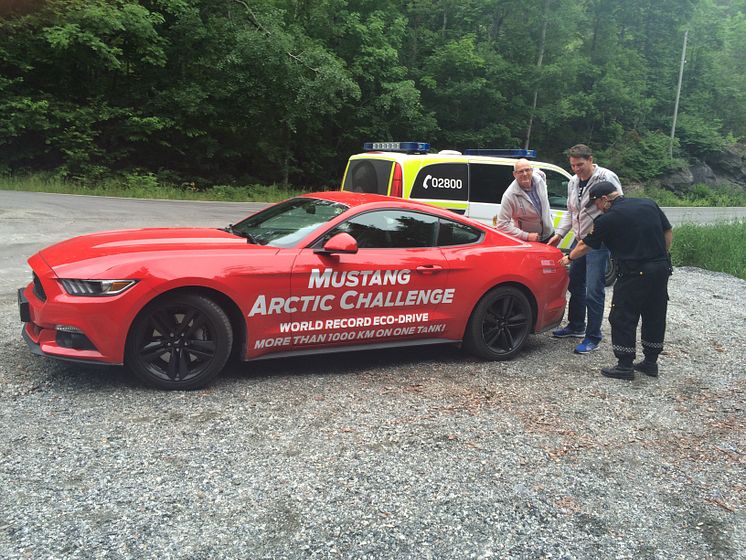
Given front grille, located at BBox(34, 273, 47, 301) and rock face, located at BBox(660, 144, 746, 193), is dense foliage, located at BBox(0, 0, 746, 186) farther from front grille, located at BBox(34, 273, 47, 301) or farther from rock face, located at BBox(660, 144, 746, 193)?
front grille, located at BBox(34, 273, 47, 301)

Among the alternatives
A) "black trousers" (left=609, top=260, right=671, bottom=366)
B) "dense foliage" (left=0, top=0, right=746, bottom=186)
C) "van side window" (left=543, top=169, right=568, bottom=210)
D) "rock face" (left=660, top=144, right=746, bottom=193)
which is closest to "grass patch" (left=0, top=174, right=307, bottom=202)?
"dense foliage" (left=0, top=0, right=746, bottom=186)

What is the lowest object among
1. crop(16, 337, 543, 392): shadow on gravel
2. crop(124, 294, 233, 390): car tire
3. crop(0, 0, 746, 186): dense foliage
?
crop(16, 337, 543, 392): shadow on gravel

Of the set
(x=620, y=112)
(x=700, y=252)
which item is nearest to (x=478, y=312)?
(x=700, y=252)

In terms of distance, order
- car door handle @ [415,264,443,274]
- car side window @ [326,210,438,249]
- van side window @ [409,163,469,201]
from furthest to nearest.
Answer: van side window @ [409,163,469,201], car door handle @ [415,264,443,274], car side window @ [326,210,438,249]

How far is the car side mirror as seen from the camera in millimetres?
4461

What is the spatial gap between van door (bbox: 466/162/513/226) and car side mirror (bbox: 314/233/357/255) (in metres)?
4.50

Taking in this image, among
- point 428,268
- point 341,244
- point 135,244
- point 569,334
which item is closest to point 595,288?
point 569,334

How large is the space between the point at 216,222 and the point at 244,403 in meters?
10.2

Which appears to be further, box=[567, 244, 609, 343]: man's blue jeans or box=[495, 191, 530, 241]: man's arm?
box=[495, 191, 530, 241]: man's arm

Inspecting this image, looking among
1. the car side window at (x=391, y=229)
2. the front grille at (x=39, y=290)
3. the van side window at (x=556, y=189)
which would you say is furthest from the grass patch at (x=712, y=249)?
the front grille at (x=39, y=290)

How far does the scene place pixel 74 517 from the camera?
107 inches

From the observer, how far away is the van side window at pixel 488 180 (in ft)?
28.7

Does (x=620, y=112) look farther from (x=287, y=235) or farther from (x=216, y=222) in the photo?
(x=287, y=235)

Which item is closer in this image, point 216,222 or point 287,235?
point 287,235
